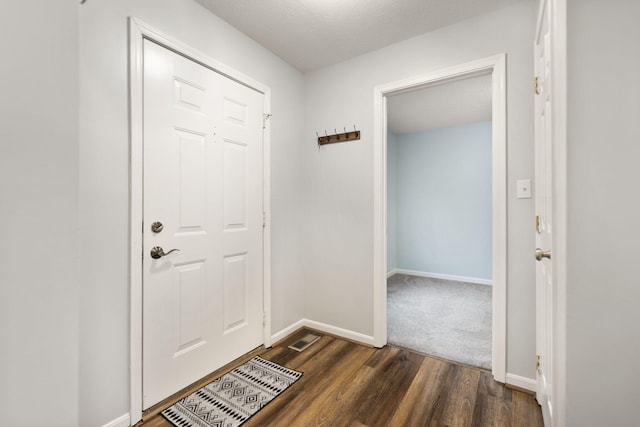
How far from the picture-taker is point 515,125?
5.97 feet

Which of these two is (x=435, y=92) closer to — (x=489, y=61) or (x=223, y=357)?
(x=489, y=61)

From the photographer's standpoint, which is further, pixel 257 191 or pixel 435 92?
pixel 435 92

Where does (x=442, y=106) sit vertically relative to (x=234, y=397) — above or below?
above

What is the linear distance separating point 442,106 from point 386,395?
11.2ft

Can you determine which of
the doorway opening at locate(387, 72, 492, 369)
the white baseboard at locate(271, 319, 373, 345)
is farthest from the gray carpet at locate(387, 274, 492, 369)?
the white baseboard at locate(271, 319, 373, 345)

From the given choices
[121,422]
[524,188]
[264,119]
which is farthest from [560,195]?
[121,422]

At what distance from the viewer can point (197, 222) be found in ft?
6.06

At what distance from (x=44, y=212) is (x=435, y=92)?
3.57m

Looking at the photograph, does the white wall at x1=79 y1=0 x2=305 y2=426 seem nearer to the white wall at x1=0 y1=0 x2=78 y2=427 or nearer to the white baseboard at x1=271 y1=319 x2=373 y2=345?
the white wall at x1=0 y1=0 x2=78 y2=427

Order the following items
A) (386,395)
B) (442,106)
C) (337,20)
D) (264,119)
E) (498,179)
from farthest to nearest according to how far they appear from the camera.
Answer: (442,106)
(264,119)
(337,20)
(498,179)
(386,395)

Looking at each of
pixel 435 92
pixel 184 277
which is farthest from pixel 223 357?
pixel 435 92

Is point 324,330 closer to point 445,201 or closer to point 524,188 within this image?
point 524,188

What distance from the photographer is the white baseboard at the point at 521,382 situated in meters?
1.76

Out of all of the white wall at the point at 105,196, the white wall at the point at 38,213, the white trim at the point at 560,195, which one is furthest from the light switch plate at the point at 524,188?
the white wall at the point at 105,196
